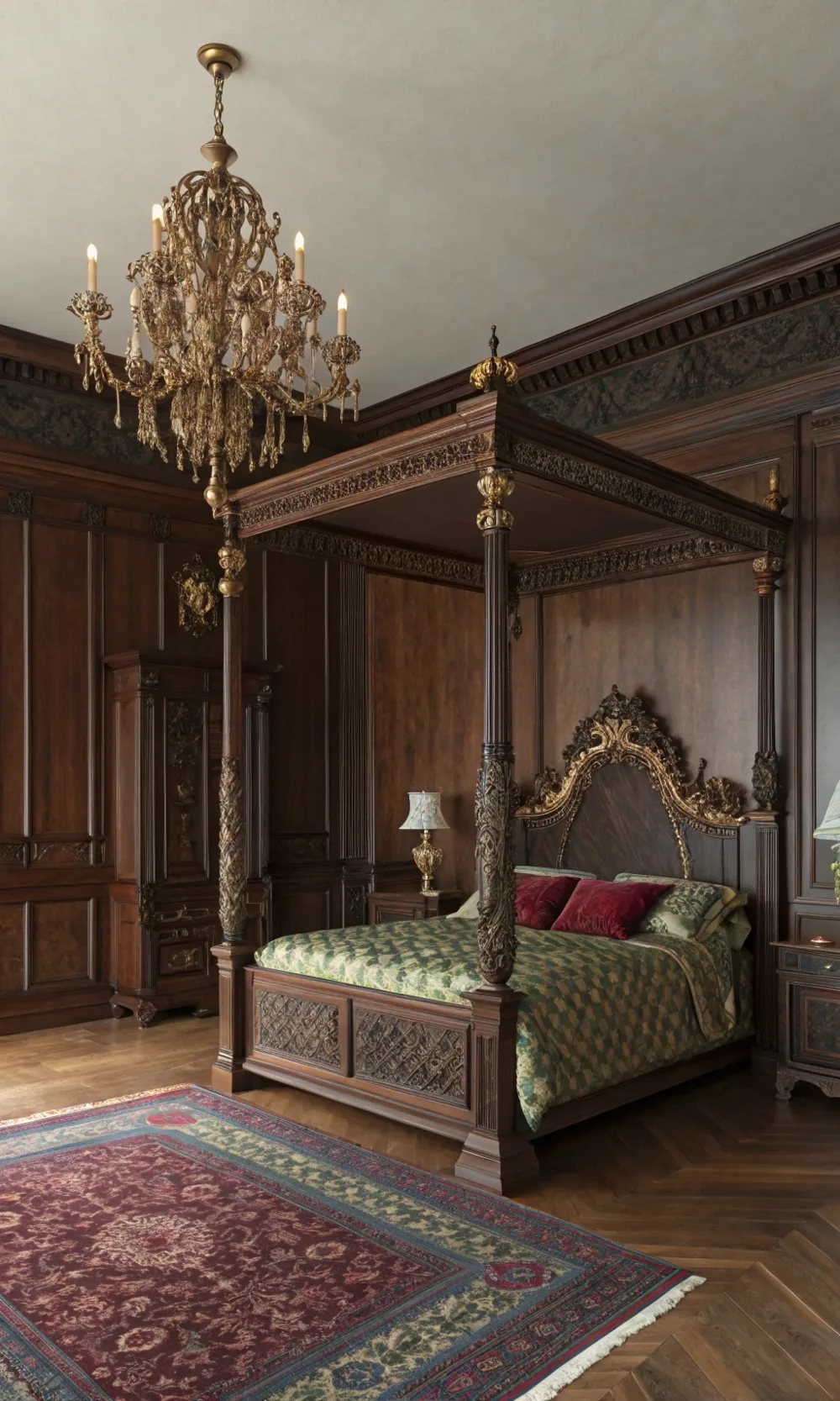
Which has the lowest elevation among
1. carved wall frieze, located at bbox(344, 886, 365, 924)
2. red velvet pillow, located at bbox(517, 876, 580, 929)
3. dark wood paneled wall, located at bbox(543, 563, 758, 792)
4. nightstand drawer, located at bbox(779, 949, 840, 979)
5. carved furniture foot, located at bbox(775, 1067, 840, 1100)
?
carved furniture foot, located at bbox(775, 1067, 840, 1100)

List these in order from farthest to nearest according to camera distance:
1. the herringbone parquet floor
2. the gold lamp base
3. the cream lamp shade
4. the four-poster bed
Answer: the gold lamp base
the cream lamp shade
the four-poster bed
the herringbone parquet floor

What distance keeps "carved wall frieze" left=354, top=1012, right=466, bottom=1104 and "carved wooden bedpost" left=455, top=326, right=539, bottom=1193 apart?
0.36 ft

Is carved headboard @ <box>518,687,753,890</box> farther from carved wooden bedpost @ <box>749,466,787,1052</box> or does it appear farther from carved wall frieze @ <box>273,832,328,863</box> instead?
carved wall frieze @ <box>273,832,328,863</box>

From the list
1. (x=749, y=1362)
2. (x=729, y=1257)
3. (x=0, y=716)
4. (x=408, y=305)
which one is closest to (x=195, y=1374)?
(x=749, y=1362)

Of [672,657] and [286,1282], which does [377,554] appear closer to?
[672,657]

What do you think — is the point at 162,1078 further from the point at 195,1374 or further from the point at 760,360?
the point at 760,360

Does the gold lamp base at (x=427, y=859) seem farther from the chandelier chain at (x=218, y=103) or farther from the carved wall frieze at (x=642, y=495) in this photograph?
the chandelier chain at (x=218, y=103)

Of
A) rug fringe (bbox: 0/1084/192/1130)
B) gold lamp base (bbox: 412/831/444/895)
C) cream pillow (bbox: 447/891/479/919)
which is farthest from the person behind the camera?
gold lamp base (bbox: 412/831/444/895)

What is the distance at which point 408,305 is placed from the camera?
18.4 feet

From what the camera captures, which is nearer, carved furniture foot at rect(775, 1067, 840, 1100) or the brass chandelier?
the brass chandelier

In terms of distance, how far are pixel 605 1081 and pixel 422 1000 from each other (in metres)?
0.77

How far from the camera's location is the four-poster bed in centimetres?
375

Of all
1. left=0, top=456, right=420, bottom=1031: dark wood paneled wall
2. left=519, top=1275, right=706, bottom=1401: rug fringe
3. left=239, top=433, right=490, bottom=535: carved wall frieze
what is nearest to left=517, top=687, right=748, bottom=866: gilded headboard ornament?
left=0, top=456, right=420, bottom=1031: dark wood paneled wall

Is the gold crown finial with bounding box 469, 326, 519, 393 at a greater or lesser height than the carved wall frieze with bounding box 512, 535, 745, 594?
greater
